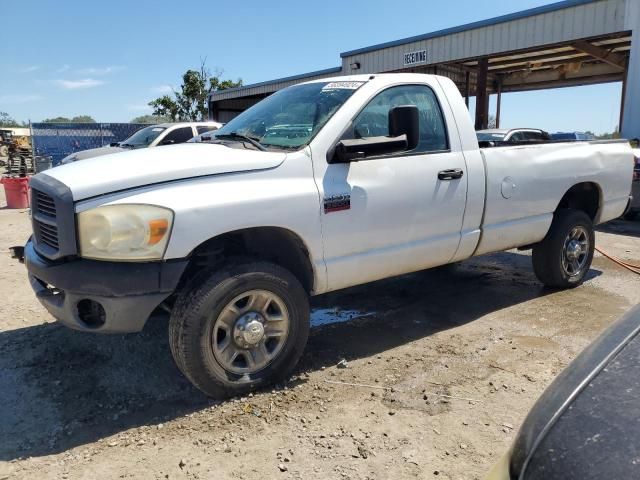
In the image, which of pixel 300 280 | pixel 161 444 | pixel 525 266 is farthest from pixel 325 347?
pixel 525 266

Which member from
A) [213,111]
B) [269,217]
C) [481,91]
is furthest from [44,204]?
→ [213,111]

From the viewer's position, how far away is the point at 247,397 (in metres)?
3.25

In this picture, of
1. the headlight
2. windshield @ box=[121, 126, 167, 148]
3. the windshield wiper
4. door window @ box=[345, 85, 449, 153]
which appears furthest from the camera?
windshield @ box=[121, 126, 167, 148]

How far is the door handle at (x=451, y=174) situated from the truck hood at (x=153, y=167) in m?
1.30

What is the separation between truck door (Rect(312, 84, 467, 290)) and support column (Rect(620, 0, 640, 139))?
10295 millimetres

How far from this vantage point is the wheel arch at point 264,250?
3.21m

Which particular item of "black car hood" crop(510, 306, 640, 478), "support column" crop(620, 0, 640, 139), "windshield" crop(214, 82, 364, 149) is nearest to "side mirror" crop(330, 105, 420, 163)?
"windshield" crop(214, 82, 364, 149)

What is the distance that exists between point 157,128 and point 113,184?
1002cm

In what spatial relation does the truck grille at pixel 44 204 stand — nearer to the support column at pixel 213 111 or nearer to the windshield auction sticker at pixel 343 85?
the windshield auction sticker at pixel 343 85

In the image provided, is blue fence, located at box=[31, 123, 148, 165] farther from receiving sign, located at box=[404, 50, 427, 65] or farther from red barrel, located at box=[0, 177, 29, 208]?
receiving sign, located at box=[404, 50, 427, 65]

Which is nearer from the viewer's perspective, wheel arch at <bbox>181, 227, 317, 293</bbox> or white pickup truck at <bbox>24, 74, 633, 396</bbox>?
white pickup truck at <bbox>24, 74, 633, 396</bbox>

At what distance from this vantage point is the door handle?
390cm

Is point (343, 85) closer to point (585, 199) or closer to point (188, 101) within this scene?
point (585, 199)

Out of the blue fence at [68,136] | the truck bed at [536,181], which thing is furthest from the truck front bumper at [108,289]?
the blue fence at [68,136]
